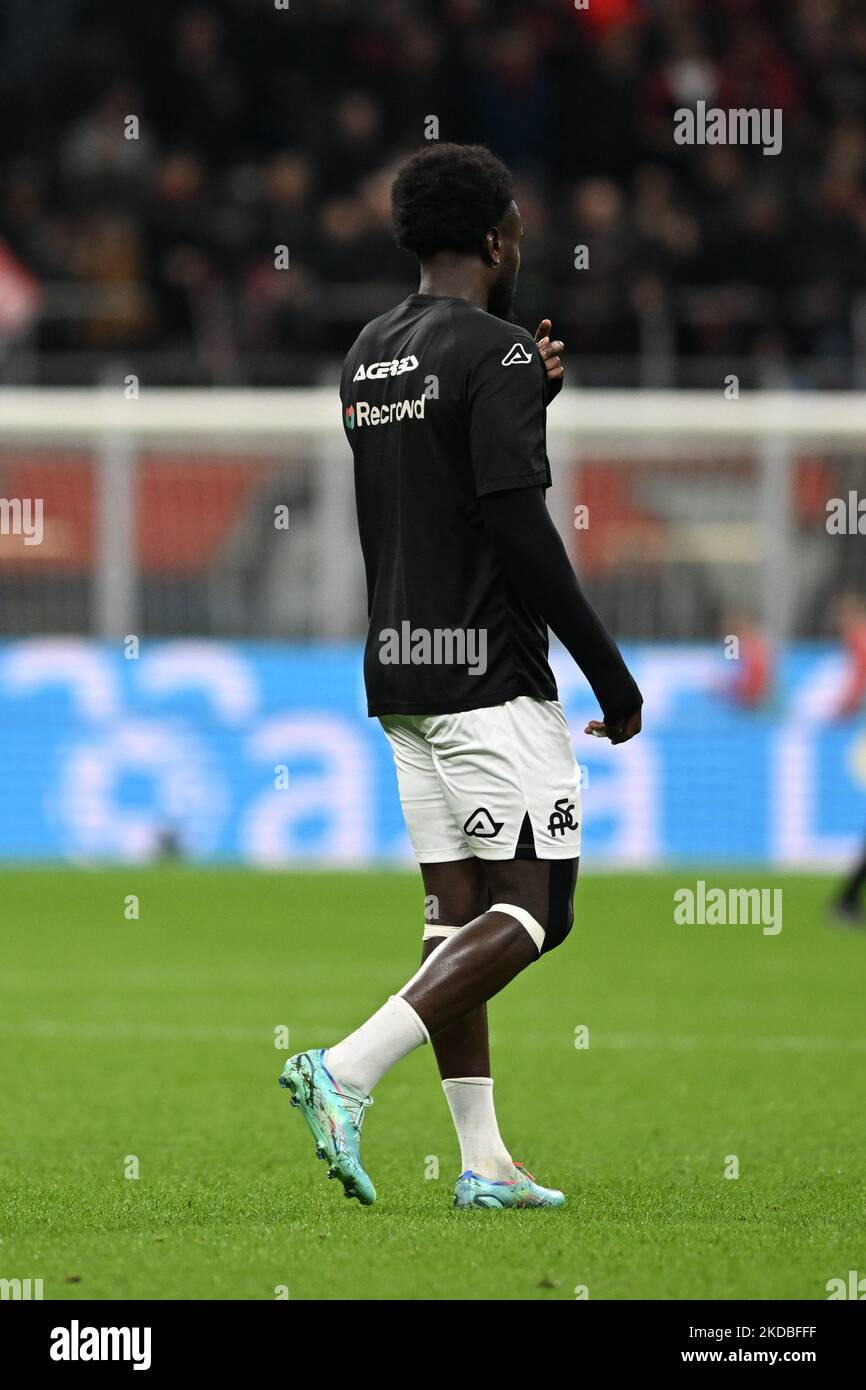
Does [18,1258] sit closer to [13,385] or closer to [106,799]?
[106,799]

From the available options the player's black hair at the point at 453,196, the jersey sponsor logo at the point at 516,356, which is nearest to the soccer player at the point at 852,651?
the player's black hair at the point at 453,196

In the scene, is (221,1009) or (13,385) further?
(13,385)

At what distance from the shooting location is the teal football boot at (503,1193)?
16.2 ft

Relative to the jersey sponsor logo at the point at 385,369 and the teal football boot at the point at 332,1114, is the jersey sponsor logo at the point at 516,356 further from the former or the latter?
the teal football boot at the point at 332,1114

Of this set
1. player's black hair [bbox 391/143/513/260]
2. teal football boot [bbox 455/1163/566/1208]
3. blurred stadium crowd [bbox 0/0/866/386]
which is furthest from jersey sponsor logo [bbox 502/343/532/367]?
blurred stadium crowd [bbox 0/0/866/386]

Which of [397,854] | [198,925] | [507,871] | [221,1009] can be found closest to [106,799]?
[397,854]

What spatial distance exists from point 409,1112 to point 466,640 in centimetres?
229

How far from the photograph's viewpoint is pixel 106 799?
1488cm

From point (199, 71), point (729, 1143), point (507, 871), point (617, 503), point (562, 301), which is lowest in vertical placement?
point (729, 1143)

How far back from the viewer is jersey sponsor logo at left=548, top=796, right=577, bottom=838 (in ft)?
15.5

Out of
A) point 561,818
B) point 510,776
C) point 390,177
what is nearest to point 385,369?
point 510,776

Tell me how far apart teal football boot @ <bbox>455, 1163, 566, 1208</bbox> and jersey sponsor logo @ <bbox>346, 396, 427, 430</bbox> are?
5.46 feet

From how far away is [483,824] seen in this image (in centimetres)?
472

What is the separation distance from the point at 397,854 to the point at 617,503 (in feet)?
9.83
